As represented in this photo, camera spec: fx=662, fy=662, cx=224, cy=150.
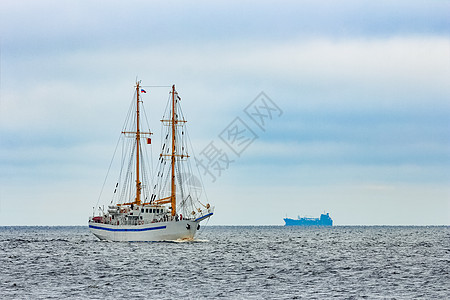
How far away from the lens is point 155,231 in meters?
112

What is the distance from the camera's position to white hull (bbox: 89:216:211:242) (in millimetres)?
111500

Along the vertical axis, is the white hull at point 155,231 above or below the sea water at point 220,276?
above

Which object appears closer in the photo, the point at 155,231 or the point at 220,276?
the point at 220,276

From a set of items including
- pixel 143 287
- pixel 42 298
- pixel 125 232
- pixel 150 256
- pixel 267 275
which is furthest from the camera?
pixel 125 232

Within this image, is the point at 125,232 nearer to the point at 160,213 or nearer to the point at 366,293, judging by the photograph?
the point at 160,213

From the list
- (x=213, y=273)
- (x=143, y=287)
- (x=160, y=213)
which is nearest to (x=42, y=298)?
(x=143, y=287)

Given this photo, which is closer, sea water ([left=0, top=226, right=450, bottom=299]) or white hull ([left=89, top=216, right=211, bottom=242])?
sea water ([left=0, top=226, right=450, bottom=299])

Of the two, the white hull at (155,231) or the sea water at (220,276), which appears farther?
the white hull at (155,231)

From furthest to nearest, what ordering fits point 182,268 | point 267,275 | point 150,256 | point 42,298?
point 150,256, point 182,268, point 267,275, point 42,298

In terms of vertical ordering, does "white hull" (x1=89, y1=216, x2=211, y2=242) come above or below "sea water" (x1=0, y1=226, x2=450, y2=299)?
above

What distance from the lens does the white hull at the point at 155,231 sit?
112m

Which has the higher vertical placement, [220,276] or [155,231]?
[155,231]

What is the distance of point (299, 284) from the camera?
60.2m

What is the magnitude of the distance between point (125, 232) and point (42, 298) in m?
63.6
